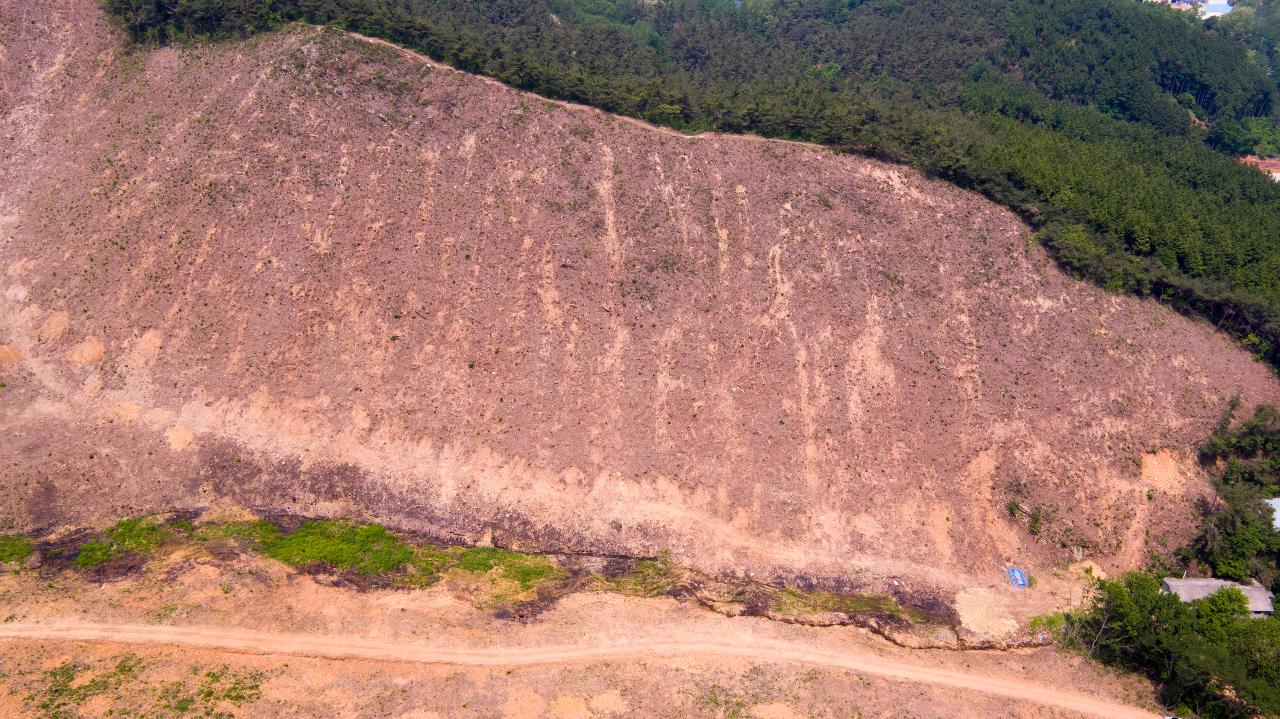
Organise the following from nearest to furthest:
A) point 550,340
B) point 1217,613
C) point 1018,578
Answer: point 1217,613 → point 1018,578 → point 550,340

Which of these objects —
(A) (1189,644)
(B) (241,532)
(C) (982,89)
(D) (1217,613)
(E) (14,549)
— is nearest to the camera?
(A) (1189,644)

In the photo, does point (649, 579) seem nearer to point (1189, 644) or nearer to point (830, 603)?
point (830, 603)

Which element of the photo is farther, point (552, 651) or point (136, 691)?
point (552, 651)

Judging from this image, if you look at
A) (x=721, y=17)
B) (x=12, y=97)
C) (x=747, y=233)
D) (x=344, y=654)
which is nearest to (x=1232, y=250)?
(x=747, y=233)

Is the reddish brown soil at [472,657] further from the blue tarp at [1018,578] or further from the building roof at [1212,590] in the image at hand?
the building roof at [1212,590]

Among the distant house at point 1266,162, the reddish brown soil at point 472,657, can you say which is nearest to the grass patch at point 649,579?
the reddish brown soil at point 472,657

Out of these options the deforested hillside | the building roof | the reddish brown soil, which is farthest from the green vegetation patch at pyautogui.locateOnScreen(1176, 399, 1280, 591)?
the reddish brown soil

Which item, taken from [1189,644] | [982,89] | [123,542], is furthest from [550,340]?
[982,89]

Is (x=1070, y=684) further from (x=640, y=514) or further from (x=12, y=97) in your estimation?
(x=12, y=97)
